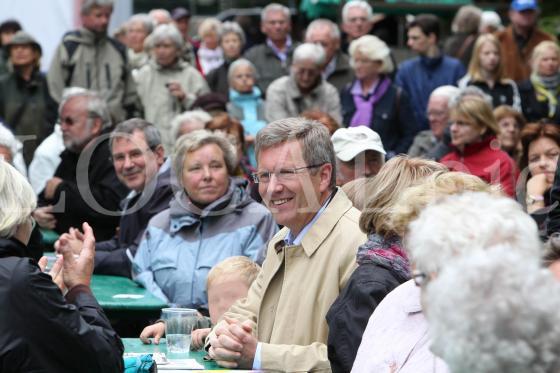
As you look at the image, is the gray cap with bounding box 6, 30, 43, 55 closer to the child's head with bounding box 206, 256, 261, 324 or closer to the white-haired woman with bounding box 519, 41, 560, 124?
the white-haired woman with bounding box 519, 41, 560, 124

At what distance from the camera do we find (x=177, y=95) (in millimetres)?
10492

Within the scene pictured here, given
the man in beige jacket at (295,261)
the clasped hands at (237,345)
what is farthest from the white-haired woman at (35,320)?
the man in beige jacket at (295,261)

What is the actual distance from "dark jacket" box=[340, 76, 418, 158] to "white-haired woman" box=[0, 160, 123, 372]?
597 centimetres

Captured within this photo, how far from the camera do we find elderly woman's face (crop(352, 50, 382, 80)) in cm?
985

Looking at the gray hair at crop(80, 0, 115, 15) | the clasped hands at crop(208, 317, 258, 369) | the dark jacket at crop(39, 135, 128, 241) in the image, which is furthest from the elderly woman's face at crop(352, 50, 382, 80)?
the clasped hands at crop(208, 317, 258, 369)

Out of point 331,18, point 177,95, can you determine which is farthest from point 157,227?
point 331,18

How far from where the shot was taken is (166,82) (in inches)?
422

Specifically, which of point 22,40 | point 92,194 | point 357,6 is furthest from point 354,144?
point 22,40

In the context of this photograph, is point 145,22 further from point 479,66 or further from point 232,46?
point 479,66

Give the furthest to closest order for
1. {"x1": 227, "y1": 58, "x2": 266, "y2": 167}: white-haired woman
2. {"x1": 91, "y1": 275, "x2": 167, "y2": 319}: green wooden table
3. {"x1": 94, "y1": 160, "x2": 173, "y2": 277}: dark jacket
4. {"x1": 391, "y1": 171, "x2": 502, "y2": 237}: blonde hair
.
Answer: {"x1": 227, "y1": 58, "x2": 266, "y2": 167}: white-haired woman
{"x1": 94, "y1": 160, "x2": 173, "y2": 277}: dark jacket
{"x1": 91, "y1": 275, "x2": 167, "y2": 319}: green wooden table
{"x1": 391, "y1": 171, "x2": 502, "y2": 237}: blonde hair

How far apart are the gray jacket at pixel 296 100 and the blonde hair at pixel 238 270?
15.1 ft

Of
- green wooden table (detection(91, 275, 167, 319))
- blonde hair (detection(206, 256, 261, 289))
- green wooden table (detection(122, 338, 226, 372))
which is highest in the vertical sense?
blonde hair (detection(206, 256, 261, 289))

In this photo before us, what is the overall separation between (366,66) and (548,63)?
5.86 ft

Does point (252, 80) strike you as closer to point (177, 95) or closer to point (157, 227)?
point (177, 95)
